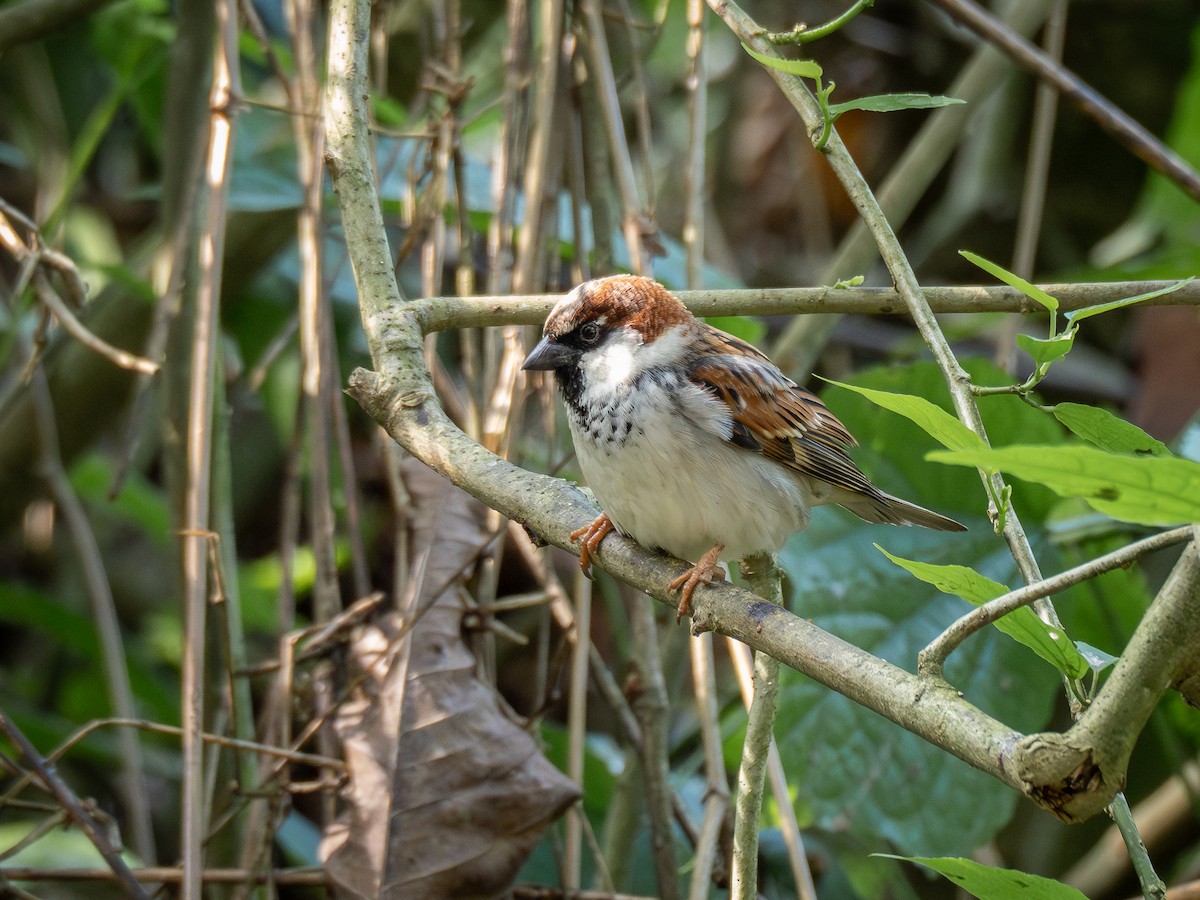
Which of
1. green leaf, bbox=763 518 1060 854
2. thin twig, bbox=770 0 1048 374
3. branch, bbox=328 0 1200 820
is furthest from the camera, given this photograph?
thin twig, bbox=770 0 1048 374

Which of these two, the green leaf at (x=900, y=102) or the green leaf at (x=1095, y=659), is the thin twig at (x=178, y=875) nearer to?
the green leaf at (x=1095, y=659)

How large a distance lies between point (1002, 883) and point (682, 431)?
1120mm

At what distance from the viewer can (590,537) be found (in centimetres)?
200

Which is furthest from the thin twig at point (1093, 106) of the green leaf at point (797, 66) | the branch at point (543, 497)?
the green leaf at point (797, 66)

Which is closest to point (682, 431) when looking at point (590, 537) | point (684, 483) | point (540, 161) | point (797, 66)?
point (684, 483)

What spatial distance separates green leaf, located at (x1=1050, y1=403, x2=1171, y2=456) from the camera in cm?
131

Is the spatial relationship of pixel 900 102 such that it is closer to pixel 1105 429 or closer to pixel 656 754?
pixel 1105 429

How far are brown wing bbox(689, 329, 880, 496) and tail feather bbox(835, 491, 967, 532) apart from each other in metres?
0.06

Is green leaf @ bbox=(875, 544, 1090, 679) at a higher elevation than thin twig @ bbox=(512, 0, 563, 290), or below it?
below

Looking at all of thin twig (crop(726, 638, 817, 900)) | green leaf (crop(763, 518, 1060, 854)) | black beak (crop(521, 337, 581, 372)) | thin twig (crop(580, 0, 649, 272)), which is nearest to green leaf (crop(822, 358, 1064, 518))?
green leaf (crop(763, 518, 1060, 854))

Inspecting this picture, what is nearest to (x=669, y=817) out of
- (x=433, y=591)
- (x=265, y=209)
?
(x=433, y=591)

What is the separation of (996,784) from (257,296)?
261 cm

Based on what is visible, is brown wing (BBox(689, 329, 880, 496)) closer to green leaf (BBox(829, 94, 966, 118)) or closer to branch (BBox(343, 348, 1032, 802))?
branch (BBox(343, 348, 1032, 802))

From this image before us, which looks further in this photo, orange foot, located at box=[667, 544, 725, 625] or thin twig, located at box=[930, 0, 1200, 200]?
thin twig, located at box=[930, 0, 1200, 200]
